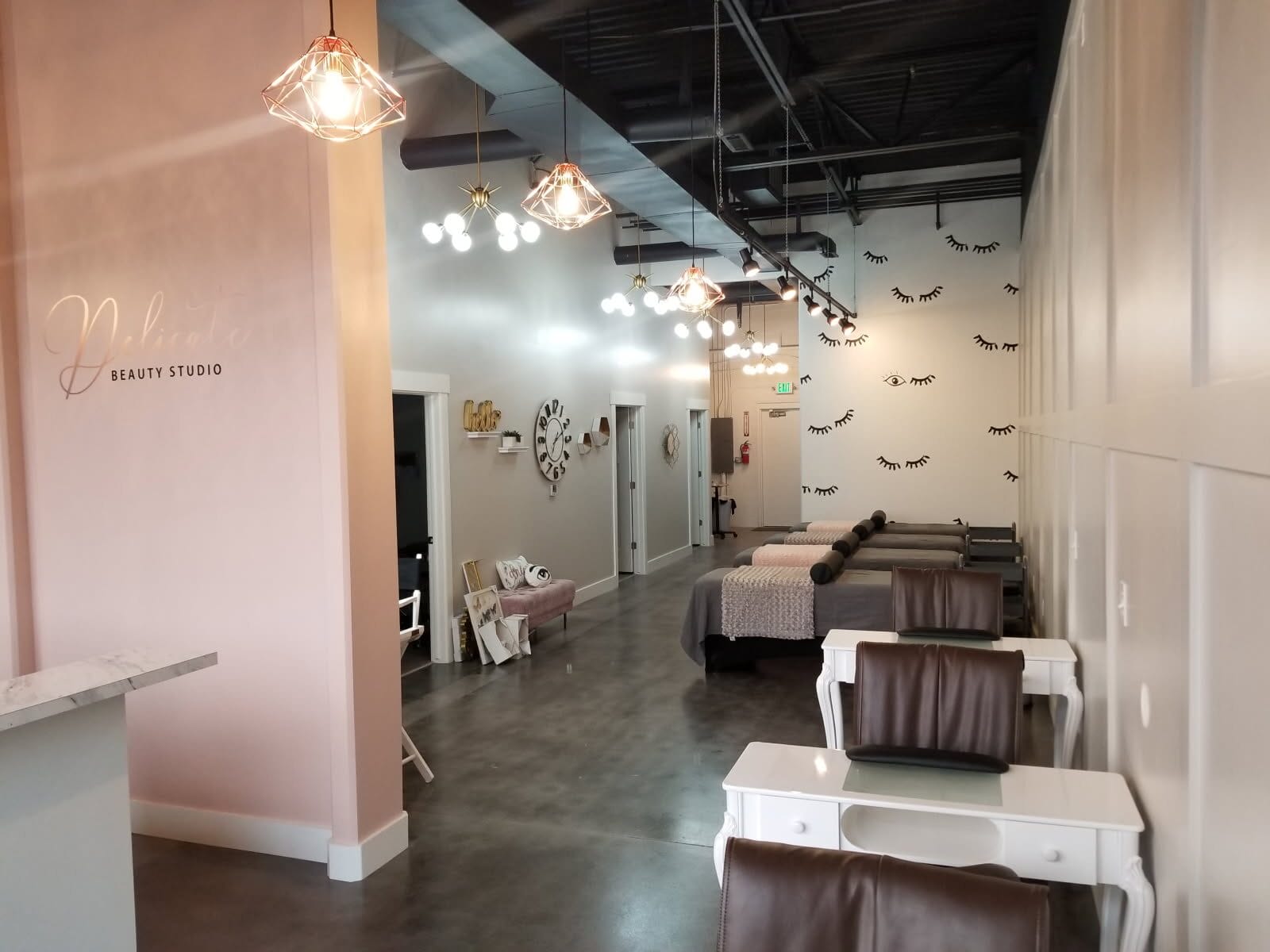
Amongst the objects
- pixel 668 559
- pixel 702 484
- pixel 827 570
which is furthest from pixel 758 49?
pixel 702 484

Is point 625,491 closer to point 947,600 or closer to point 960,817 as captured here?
point 947,600

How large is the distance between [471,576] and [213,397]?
13.2 feet

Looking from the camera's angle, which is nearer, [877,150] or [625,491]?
[877,150]

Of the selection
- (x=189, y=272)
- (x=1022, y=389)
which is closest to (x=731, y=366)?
(x=1022, y=389)

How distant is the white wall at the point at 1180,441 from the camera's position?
136 centimetres

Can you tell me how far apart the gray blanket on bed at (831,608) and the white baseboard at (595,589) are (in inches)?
117

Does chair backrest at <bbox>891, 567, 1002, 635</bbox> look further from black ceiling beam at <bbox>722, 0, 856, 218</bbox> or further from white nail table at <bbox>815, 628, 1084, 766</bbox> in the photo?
black ceiling beam at <bbox>722, 0, 856, 218</bbox>

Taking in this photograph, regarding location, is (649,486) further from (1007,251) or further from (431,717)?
(431,717)

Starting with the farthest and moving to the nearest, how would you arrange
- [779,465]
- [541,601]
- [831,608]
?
1. [779,465]
2. [541,601]
3. [831,608]

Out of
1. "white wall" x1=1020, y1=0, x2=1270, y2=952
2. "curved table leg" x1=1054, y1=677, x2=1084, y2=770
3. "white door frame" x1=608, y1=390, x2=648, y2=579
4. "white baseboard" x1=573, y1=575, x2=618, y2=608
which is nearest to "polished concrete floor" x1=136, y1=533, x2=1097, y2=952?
"curved table leg" x1=1054, y1=677, x2=1084, y2=770

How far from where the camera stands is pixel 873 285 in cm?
1084

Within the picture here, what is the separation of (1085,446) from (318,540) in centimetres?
299

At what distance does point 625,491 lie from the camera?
12.2 meters

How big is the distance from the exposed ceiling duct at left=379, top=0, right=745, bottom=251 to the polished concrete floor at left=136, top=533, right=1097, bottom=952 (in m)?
3.62
